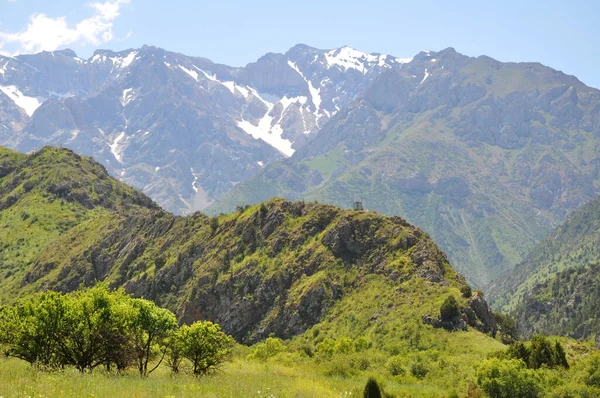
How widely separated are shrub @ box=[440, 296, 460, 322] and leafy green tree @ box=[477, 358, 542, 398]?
111 ft

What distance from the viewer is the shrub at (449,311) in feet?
338

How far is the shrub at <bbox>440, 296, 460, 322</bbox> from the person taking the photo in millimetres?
102875

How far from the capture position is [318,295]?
131 m

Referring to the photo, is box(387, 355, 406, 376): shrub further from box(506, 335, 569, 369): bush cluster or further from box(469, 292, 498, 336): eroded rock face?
box(469, 292, 498, 336): eroded rock face

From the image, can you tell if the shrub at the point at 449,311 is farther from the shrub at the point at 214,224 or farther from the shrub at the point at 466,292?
the shrub at the point at 214,224

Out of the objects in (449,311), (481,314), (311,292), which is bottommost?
(481,314)

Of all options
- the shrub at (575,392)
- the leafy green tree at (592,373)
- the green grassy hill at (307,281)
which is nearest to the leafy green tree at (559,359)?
the leafy green tree at (592,373)

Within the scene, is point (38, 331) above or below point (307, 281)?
below

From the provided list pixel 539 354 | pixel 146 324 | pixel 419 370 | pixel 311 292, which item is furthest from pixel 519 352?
pixel 146 324

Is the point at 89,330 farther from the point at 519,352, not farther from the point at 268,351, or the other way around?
the point at 519,352

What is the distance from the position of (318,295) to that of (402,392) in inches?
3105

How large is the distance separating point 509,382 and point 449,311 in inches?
1439

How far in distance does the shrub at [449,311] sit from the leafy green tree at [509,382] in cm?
3385

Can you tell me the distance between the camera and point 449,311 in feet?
338
